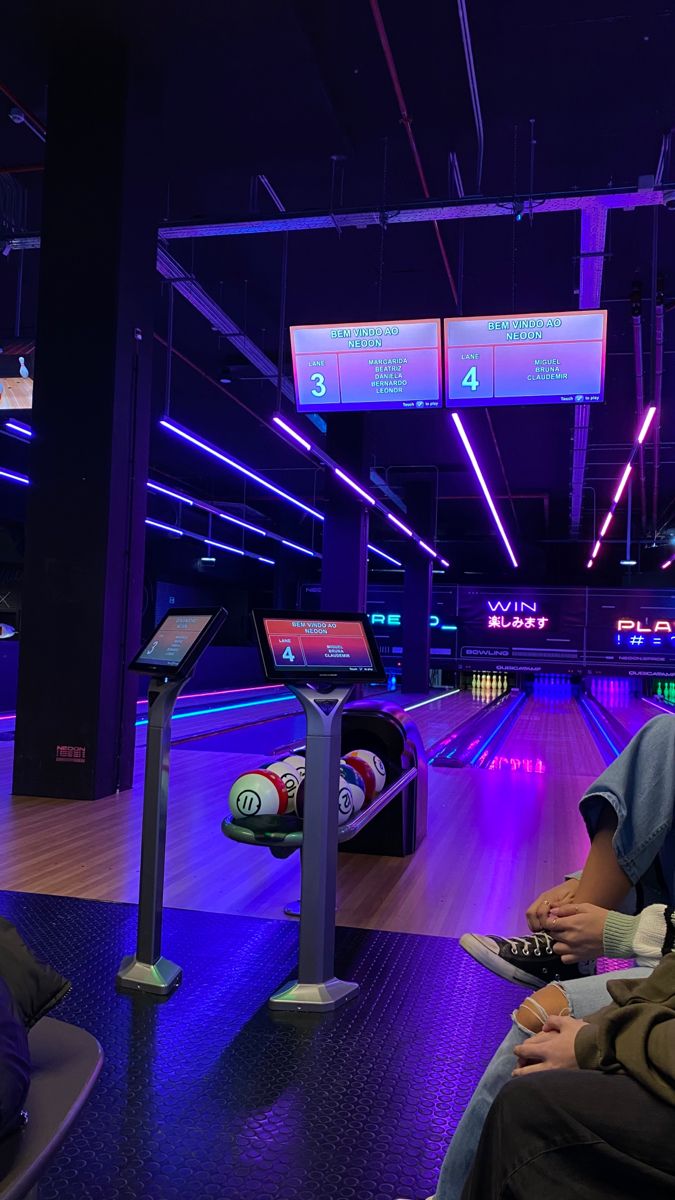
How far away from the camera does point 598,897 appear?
54.7 inches

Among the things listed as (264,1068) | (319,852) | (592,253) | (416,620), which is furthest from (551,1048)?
(416,620)

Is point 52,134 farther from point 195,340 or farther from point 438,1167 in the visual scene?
point 438,1167

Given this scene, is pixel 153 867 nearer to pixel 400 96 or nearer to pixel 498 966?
pixel 498 966

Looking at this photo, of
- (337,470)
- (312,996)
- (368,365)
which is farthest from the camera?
(337,470)

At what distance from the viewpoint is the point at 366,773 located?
319 centimetres

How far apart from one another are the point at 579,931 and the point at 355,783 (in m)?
1.65

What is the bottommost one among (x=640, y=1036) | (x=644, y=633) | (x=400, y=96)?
(x=640, y=1036)

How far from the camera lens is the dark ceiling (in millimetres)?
4359

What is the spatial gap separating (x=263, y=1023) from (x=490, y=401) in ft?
14.4

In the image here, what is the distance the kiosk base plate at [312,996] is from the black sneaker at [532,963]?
74cm

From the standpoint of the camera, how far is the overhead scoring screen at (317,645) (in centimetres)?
224

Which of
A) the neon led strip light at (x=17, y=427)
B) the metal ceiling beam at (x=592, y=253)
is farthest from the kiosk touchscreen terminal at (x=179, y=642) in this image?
the neon led strip light at (x=17, y=427)

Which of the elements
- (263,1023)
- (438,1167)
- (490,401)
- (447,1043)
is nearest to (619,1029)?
(438,1167)

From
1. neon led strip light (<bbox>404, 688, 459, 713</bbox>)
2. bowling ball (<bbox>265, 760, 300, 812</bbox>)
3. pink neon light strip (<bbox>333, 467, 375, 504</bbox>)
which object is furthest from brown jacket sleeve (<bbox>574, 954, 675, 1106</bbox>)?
neon led strip light (<bbox>404, 688, 459, 713</bbox>)
